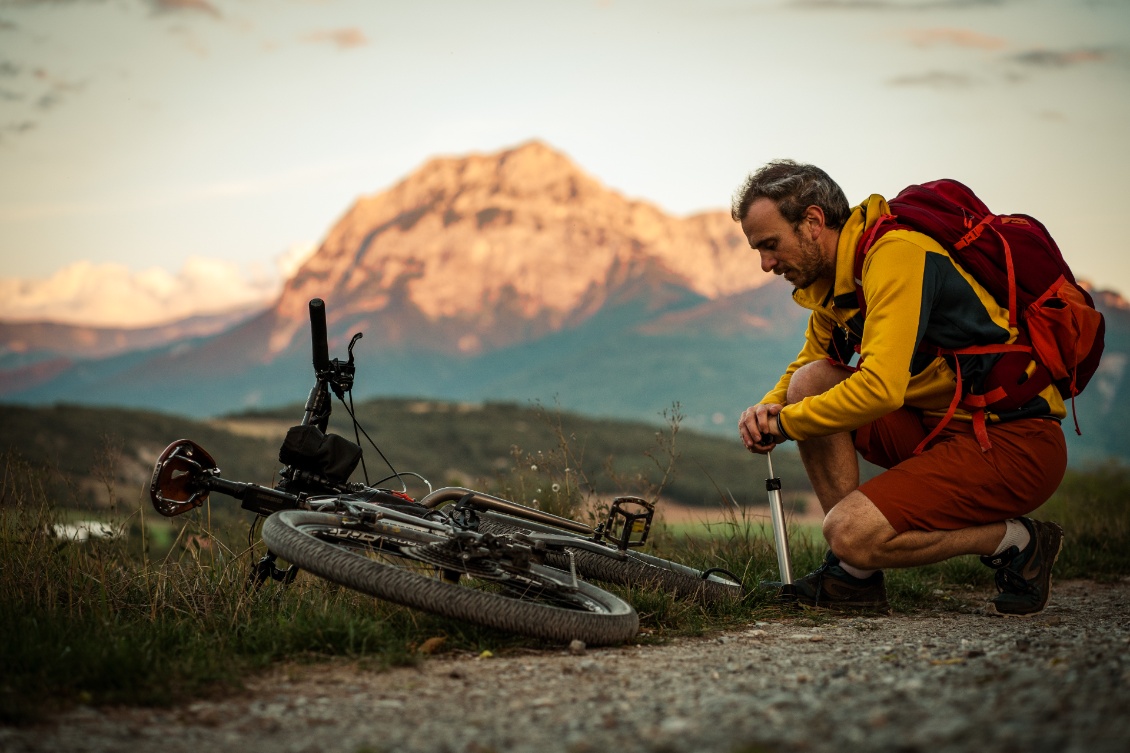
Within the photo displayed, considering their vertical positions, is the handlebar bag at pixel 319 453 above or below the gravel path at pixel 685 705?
above

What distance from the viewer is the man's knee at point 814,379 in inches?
193

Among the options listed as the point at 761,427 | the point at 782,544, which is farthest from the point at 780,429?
the point at 782,544

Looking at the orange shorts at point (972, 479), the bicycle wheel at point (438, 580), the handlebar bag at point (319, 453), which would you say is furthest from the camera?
the orange shorts at point (972, 479)

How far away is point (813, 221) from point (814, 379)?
87 centimetres

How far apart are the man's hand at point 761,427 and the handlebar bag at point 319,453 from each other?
180 centimetres

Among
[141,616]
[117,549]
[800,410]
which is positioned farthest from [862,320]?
[117,549]

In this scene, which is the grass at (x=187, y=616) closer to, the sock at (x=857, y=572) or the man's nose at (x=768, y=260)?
the sock at (x=857, y=572)

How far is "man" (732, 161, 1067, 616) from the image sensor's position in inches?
165

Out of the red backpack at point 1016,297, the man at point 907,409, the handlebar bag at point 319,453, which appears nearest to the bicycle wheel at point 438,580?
the handlebar bag at point 319,453

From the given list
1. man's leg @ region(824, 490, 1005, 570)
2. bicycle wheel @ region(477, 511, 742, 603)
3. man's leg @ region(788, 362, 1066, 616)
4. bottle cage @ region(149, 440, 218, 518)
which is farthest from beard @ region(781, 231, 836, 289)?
bottle cage @ region(149, 440, 218, 518)

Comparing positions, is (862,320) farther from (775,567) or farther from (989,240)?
(775,567)

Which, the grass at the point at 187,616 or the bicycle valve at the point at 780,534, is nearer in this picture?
the grass at the point at 187,616

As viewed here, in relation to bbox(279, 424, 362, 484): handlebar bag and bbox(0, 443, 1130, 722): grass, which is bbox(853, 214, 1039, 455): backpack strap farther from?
bbox(279, 424, 362, 484): handlebar bag

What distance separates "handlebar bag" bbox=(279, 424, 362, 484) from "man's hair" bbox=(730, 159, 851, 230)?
2.16 m
